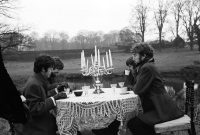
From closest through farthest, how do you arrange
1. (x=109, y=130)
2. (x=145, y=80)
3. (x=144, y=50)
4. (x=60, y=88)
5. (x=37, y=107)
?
(x=37, y=107)
(x=145, y=80)
(x=144, y=50)
(x=60, y=88)
(x=109, y=130)

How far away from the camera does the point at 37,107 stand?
10.8 feet

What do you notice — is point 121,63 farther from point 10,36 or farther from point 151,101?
A: point 151,101

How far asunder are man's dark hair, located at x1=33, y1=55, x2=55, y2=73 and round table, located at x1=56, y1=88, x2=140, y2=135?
1.54 ft

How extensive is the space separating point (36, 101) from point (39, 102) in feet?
0.12

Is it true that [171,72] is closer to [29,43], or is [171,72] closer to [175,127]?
[29,43]

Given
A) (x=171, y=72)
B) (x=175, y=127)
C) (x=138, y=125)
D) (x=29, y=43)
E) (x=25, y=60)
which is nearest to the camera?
(x=175, y=127)

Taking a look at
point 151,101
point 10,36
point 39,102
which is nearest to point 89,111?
point 39,102

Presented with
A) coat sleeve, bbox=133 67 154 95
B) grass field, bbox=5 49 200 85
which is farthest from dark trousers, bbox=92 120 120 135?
grass field, bbox=5 49 200 85

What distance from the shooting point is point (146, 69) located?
135 inches

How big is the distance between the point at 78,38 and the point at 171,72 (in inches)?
371

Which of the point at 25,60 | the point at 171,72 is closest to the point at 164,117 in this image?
the point at 25,60

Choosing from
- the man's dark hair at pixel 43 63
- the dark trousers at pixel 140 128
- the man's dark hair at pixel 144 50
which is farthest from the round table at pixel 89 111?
the man's dark hair at pixel 144 50

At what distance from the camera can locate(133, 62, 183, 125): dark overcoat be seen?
343 cm

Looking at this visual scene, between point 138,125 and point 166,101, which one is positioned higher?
point 166,101
